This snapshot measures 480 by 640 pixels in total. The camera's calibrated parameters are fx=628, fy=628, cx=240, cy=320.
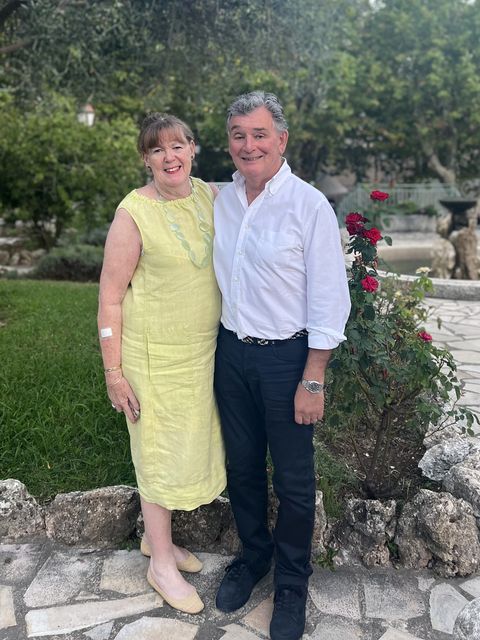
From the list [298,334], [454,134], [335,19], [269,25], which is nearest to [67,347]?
[298,334]

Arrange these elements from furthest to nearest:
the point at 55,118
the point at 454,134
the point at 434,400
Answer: the point at 454,134 → the point at 55,118 → the point at 434,400

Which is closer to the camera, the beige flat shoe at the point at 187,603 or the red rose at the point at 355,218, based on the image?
the beige flat shoe at the point at 187,603

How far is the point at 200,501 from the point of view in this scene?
8.73 ft

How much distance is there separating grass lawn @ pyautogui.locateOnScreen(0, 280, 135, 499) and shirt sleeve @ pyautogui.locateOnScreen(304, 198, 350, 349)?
1.66m

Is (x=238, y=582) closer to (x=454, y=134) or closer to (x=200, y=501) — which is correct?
(x=200, y=501)

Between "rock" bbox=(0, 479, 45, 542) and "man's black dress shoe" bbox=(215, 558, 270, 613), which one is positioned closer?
"man's black dress shoe" bbox=(215, 558, 270, 613)

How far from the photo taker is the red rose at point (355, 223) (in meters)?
2.91

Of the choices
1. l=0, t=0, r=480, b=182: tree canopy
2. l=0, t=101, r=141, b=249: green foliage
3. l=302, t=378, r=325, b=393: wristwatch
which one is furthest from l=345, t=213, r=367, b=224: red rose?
l=0, t=101, r=141, b=249: green foliage

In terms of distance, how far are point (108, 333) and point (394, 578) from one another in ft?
5.44

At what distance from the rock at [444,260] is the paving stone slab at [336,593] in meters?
8.65

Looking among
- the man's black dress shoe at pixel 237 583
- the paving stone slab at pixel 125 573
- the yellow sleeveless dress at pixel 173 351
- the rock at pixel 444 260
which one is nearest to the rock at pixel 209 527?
the paving stone slab at pixel 125 573

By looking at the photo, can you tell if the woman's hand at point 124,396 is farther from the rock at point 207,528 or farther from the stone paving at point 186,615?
the stone paving at point 186,615

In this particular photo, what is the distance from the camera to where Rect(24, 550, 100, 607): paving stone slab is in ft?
8.79

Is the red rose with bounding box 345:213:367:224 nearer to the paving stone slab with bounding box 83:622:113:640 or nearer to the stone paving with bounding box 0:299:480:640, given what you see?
the stone paving with bounding box 0:299:480:640
